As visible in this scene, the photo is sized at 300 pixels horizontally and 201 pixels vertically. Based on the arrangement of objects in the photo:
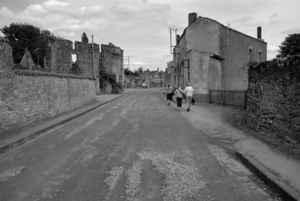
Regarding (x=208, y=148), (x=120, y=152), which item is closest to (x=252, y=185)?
(x=208, y=148)

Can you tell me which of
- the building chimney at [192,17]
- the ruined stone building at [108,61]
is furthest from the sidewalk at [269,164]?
the ruined stone building at [108,61]

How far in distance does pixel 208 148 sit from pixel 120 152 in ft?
7.69

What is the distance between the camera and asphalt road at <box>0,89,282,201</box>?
3389 millimetres

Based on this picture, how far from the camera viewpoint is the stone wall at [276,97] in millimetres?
5387

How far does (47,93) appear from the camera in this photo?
10.5 meters

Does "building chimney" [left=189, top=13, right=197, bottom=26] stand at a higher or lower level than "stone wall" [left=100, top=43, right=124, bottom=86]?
higher

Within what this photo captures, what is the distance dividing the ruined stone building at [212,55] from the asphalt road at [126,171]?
1166 cm

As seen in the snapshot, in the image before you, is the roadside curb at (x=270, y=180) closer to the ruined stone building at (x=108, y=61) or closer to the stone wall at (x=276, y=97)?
the stone wall at (x=276, y=97)

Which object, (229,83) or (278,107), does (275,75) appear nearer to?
(278,107)

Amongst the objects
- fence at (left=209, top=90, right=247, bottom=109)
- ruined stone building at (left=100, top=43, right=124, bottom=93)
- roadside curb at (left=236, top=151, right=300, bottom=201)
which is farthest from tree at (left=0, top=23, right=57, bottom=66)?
roadside curb at (left=236, top=151, right=300, bottom=201)

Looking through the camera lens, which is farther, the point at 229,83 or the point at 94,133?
the point at 229,83

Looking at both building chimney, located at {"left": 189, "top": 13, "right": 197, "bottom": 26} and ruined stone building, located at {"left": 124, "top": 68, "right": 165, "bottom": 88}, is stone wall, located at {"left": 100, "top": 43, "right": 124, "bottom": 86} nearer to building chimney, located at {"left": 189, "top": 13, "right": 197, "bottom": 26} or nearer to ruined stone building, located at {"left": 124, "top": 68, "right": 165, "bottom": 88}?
building chimney, located at {"left": 189, "top": 13, "right": 197, "bottom": 26}

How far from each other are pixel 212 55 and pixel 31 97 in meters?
13.8

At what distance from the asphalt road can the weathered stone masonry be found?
1618 mm
